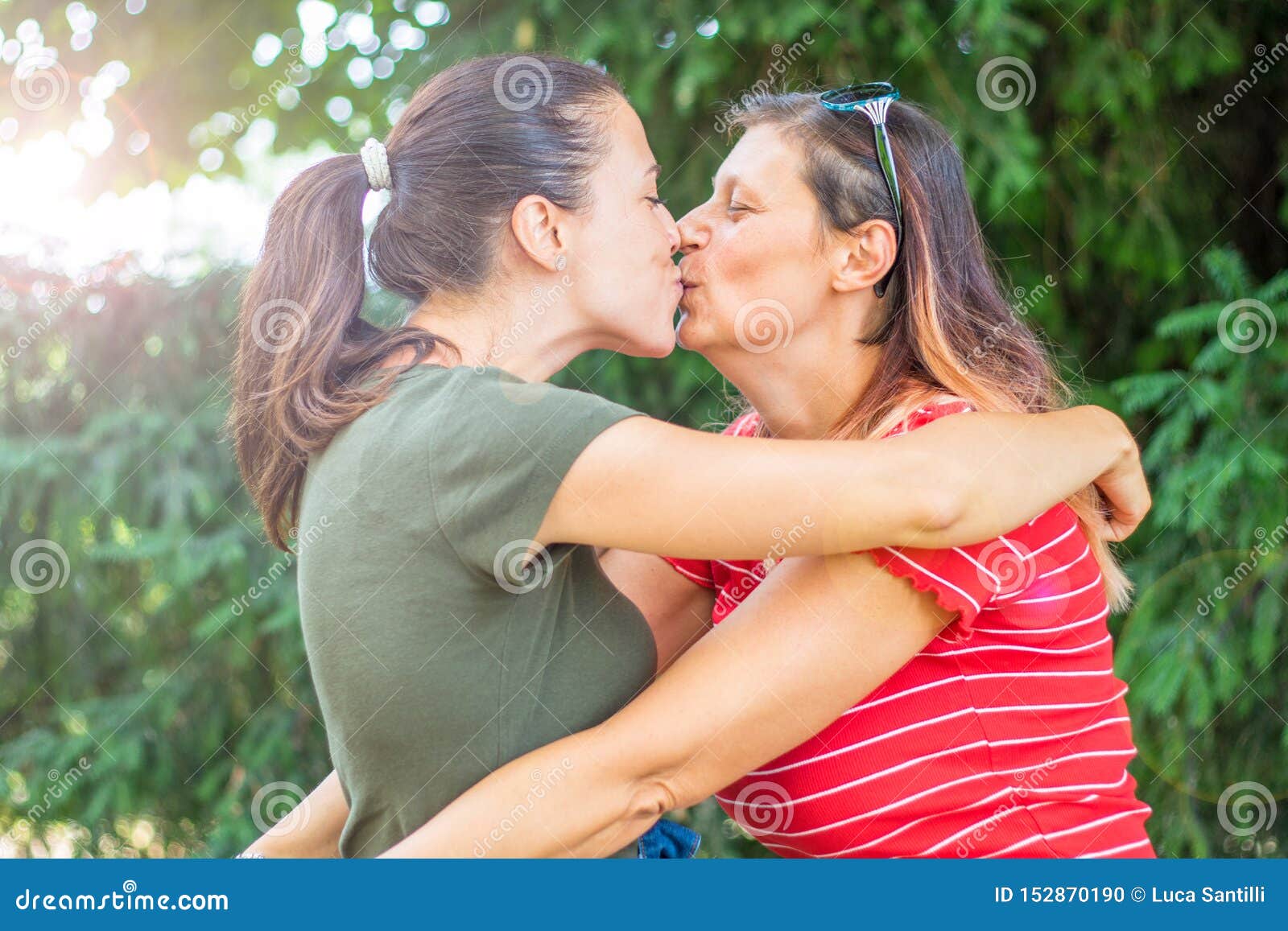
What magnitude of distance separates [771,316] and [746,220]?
0.56 ft

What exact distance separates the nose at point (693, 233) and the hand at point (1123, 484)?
725 mm

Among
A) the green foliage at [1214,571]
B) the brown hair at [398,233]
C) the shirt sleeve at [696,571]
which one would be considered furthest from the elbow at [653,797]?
the green foliage at [1214,571]

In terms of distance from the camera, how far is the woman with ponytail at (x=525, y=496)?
142 cm

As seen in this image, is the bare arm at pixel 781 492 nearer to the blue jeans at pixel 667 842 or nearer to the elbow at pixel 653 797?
the elbow at pixel 653 797

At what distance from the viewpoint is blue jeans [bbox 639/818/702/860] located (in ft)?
5.62

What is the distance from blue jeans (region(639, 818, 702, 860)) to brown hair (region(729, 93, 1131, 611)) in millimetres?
665

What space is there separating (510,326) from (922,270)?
0.72 meters

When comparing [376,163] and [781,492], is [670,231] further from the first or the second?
[781,492]

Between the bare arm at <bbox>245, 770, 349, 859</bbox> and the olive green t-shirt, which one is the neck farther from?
the bare arm at <bbox>245, 770, 349, 859</bbox>

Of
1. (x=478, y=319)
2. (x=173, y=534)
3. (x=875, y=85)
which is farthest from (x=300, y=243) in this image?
(x=173, y=534)

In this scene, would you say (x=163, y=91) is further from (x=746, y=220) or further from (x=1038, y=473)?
(x=1038, y=473)

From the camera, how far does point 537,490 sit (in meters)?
1.38

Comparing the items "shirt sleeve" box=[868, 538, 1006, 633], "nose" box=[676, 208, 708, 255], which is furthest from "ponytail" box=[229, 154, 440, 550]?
"shirt sleeve" box=[868, 538, 1006, 633]

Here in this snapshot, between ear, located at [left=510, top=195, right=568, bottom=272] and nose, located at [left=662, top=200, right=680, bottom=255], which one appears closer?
ear, located at [left=510, top=195, right=568, bottom=272]
